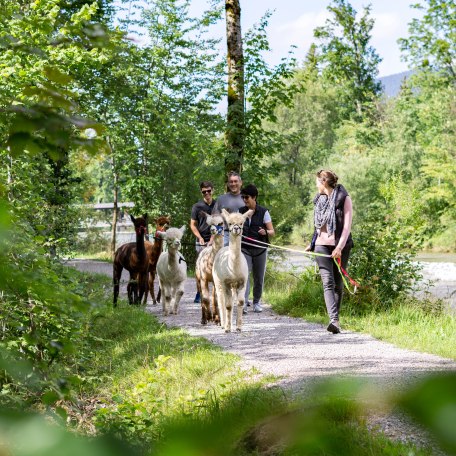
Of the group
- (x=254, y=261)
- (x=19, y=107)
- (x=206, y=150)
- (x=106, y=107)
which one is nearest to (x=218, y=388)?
(x=19, y=107)

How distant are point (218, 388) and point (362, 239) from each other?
6776mm

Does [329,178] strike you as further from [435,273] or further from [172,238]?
[435,273]

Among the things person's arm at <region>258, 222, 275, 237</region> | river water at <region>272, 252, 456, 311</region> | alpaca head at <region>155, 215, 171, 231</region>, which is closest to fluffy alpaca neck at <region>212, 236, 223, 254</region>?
person's arm at <region>258, 222, 275, 237</region>

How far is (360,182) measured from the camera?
166ft

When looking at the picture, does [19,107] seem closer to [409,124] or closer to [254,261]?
[254,261]

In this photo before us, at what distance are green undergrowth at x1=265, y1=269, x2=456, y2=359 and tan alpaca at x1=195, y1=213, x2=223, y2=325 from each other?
5.34 feet

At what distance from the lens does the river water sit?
1425 centimetres

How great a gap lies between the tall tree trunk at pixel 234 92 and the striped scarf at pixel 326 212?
15.4ft

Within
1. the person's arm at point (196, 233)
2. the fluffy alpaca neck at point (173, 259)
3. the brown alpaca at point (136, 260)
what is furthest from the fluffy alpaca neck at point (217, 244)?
the brown alpaca at point (136, 260)

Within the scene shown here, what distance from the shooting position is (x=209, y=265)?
11.1 metres

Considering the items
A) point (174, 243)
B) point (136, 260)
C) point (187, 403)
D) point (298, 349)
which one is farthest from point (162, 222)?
point (187, 403)

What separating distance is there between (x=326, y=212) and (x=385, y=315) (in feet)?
7.80

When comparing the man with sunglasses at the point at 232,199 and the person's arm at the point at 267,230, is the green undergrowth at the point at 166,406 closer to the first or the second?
the man with sunglasses at the point at 232,199

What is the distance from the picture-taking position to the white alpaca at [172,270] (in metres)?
12.2
